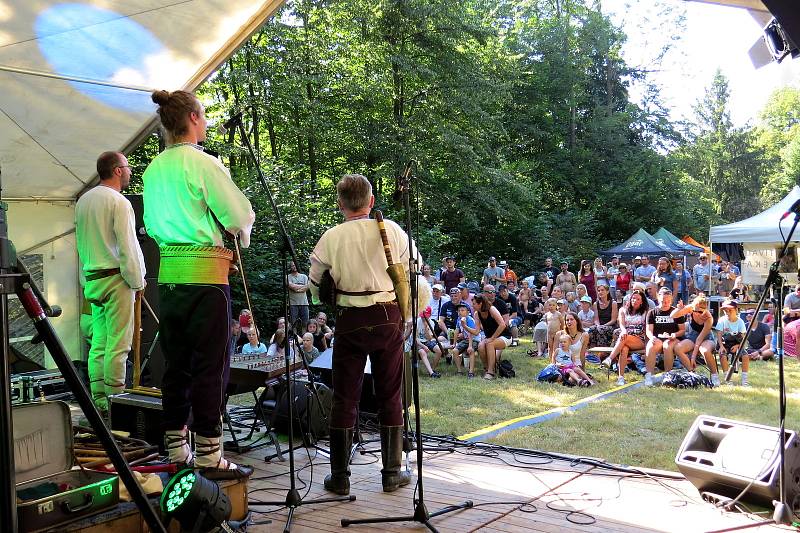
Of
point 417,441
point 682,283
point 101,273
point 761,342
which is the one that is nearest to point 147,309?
point 101,273

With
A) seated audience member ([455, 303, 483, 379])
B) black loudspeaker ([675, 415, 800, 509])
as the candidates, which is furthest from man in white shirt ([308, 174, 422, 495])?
seated audience member ([455, 303, 483, 379])

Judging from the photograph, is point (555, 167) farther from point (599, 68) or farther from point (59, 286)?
point (59, 286)

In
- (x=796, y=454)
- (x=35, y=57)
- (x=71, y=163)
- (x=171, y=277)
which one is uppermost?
(x=35, y=57)

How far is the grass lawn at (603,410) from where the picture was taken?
17.1 feet

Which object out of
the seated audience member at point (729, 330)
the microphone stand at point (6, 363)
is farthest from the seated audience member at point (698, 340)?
the microphone stand at point (6, 363)

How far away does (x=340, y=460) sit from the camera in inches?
149

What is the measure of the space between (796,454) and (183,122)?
11.1 feet

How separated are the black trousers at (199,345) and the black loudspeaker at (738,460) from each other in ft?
8.17

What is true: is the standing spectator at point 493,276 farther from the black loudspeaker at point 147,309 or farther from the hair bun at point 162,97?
the hair bun at point 162,97

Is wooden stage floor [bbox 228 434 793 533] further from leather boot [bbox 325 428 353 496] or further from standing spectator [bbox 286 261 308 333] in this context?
standing spectator [bbox 286 261 308 333]

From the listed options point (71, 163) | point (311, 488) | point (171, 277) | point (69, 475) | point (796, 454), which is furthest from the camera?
point (71, 163)

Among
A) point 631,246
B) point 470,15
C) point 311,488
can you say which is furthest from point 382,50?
point 311,488

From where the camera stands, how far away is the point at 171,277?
3.01 metres

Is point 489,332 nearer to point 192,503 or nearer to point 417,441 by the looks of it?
point 417,441
